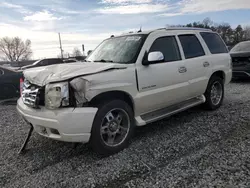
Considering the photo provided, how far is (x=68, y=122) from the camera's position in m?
3.16

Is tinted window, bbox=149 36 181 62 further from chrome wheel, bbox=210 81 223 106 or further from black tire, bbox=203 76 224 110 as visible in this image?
chrome wheel, bbox=210 81 223 106

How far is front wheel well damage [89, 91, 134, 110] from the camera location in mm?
3411

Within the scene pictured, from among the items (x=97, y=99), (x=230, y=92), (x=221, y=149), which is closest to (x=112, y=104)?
(x=97, y=99)

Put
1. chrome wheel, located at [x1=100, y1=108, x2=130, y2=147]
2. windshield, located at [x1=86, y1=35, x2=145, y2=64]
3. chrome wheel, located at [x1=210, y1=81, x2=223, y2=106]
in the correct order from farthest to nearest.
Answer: chrome wheel, located at [x1=210, y1=81, x2=223, y2=106] < windshield, located at [x1=86, y1=35, x2=145, y2=64] < chrome wheel, located at [x1=100, y1=108, x2=130, y2=147]

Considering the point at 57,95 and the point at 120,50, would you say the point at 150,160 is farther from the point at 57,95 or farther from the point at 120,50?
the point at 120,50

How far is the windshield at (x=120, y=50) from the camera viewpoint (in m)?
4.11

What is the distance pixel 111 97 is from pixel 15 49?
7869 centimetres

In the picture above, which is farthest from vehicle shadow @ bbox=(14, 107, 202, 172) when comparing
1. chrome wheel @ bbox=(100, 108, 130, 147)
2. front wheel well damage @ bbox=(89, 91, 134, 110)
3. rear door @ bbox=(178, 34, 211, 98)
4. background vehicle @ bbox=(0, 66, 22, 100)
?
background vehicle @ bbox=(0, 66, 22, 100)

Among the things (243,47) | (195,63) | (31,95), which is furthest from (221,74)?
(243,47)

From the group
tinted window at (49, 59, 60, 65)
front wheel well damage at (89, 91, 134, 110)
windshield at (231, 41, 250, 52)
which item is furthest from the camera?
tinted window at (49, 59, 60, 65)

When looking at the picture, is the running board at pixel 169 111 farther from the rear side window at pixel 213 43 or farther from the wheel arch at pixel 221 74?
the rear side window at pixel 213 43

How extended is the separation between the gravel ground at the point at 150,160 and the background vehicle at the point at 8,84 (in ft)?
10.9

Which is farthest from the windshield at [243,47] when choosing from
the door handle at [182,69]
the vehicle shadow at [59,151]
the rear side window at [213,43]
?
the vehicle shadow at [59,151]

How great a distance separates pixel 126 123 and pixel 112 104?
466mm
